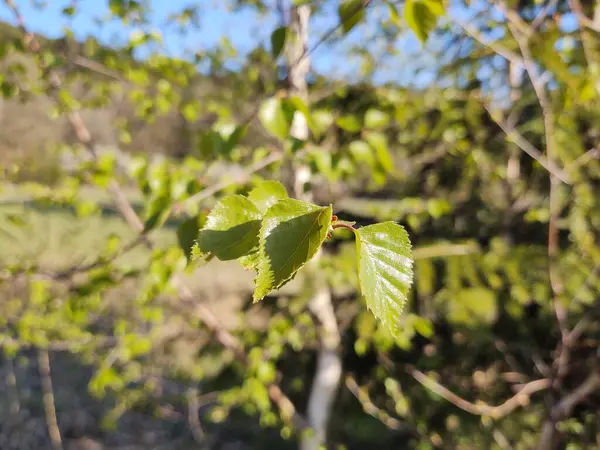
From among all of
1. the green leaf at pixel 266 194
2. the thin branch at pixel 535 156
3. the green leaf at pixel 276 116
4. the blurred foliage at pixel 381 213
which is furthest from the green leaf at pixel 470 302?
the green leaf at pixel 266 194

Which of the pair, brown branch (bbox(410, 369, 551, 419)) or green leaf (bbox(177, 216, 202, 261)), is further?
brown branch (bbox(410, 369, 551, 419))

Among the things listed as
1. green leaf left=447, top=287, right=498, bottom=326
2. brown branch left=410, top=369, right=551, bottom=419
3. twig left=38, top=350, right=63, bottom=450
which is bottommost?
twig left=38, top=350, right=63, bottom=450

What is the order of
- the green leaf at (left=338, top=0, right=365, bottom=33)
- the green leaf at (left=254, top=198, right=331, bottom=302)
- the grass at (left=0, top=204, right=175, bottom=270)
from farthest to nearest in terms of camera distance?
the grass at (left=0, top=204, right=175, bottom=270) < the green leaf at (left=338, top=0, right=365, bottom=33) < the green leaf at (left=254, top=198, right=331, bottom=302)

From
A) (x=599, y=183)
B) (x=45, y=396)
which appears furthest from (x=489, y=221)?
(x=45, y=396)

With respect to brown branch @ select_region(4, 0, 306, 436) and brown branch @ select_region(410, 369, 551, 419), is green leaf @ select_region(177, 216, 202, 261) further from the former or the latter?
brown branch @ select_region(410, 369, 551, 419)

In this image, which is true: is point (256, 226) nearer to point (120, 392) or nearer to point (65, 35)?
point (65, 35)

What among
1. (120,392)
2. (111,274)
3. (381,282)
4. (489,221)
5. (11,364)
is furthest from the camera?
(11,364)

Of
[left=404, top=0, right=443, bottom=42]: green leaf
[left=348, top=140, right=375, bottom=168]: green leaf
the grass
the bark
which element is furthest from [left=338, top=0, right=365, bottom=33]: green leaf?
the grass
